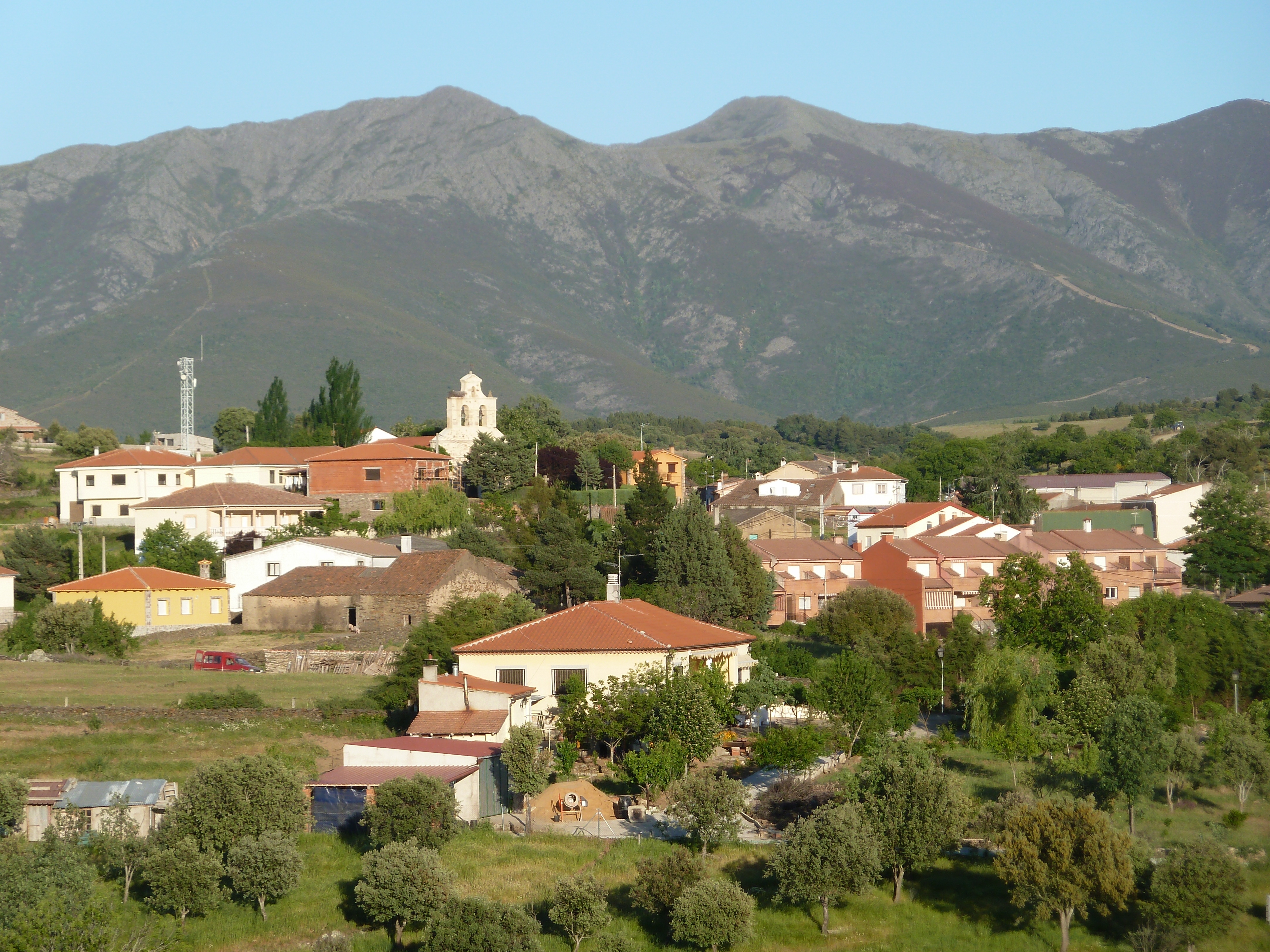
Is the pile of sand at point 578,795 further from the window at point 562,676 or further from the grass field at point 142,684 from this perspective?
the grass field at point 142,684

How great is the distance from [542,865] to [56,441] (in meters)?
101

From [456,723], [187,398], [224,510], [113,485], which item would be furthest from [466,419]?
[456,723]

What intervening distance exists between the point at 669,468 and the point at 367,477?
26717 millimetres

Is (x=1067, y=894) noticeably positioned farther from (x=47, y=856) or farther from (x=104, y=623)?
(x=104, y=623)

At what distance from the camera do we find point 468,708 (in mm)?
36719

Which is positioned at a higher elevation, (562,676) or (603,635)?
(603,635)

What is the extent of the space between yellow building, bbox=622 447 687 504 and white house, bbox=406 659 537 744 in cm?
5214

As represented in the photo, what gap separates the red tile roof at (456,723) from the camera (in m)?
35.0

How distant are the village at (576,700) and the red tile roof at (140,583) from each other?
8.6 inches

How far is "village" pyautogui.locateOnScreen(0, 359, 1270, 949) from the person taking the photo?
27500 millimetres

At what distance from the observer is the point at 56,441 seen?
11838cm

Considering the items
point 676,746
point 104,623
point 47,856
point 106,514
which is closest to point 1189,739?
point 676,746

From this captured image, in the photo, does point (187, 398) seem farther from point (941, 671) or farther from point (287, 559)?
point (941, 671)

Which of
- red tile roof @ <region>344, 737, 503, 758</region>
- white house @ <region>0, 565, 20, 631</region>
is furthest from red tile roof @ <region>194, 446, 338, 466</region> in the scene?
red tile roof @ <region>344, 737, 503, 758</region>
